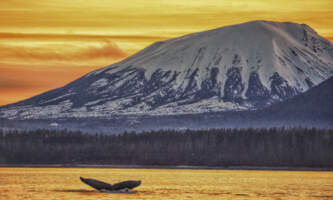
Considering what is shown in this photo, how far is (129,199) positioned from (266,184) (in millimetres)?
53413

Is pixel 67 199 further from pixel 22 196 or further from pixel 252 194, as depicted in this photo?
pixel 252 194

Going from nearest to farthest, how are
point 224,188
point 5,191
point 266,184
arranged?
1. point 5,191
2. point 224,188
3. point 266,184

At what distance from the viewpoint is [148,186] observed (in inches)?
6019

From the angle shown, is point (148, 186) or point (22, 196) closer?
point (22, 196)

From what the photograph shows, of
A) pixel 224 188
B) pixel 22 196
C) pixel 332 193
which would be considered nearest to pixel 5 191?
pixel 22 196

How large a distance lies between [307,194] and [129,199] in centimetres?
3089

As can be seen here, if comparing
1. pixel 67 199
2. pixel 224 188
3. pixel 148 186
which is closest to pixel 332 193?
pixel 224 188

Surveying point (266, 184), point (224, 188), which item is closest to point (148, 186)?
point (224, 188)

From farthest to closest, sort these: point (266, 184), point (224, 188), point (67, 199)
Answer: point (266, 184), point (224, 188), point (67, 199)

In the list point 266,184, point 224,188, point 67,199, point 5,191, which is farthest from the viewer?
point 266,184

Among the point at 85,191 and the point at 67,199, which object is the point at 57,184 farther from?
the point at 67,199

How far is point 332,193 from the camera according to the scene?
137m

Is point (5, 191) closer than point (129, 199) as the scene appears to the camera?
No

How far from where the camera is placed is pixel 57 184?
156 metres
